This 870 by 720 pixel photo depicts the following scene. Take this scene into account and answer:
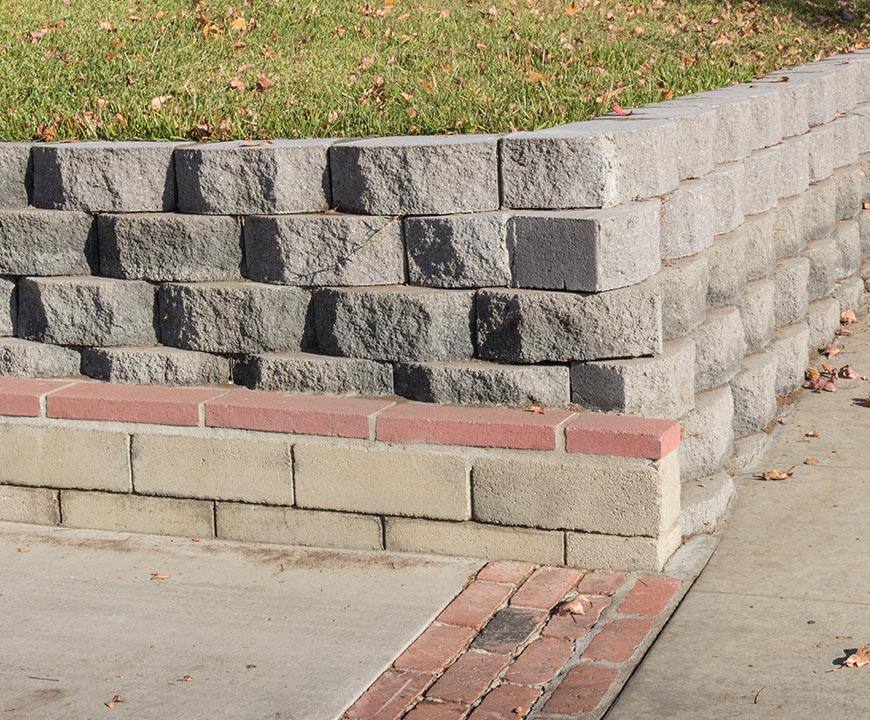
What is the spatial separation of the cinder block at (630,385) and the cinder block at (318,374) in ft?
2.35

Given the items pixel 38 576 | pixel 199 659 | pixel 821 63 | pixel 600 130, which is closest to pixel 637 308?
pixel 600 130

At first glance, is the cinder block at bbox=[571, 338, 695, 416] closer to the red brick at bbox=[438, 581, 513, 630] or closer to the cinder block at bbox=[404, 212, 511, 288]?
the cinder block at bbox=[404, 212, 511, 288]

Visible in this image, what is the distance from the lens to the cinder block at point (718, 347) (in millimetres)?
5387

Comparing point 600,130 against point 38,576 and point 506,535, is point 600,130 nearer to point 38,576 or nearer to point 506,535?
point 506,535

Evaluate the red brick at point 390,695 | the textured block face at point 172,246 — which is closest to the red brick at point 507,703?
the red brick at point 390,695

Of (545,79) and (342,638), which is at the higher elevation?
(545,79)

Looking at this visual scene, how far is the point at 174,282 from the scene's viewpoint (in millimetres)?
5223

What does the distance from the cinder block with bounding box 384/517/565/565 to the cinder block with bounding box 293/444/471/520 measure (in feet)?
0.17

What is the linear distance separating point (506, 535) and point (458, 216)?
1123 millimetres

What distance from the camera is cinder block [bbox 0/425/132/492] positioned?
204 inches

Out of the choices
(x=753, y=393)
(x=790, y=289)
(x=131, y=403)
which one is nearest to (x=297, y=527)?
(x=131, y=403)

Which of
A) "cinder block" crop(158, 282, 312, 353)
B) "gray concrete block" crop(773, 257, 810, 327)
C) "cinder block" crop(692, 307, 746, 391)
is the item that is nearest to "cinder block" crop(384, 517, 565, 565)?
"cinder block" crop(158, 282, 312, 353)

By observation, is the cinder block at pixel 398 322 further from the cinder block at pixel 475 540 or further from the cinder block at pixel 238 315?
the cinder block at pixel 475 540

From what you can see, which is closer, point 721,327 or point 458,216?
point 458,216
